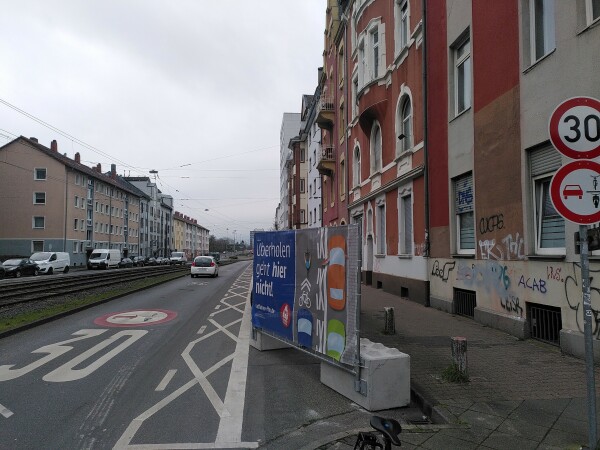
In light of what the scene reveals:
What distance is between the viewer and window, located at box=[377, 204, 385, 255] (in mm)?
19234

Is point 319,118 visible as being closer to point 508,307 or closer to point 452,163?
point 452,163

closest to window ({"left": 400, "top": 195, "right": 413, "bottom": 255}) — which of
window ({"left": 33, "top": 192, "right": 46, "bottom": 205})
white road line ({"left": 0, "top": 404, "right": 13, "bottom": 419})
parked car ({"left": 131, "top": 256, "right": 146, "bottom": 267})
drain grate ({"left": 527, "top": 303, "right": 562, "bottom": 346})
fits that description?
drain grate ({"left": 527, "top": 303, "right": 562, "bottom": 346})

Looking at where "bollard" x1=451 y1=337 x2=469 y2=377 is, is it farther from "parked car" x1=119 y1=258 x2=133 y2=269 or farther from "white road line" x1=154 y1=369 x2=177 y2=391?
"parked car" x1=119 y1=258 x2=133 y2=269

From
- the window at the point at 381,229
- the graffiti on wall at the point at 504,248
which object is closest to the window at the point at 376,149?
the window at the point at 381,229

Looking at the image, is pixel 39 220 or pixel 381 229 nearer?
pixel 381 229

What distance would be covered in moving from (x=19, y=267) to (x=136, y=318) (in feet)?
91.6

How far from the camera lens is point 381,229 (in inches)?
771

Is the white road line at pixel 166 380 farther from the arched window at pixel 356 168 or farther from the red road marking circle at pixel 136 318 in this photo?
the arched window at pixel 356 168

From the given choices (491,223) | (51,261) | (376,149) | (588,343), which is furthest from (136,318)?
(51,261)

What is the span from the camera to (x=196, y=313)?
42.5ft

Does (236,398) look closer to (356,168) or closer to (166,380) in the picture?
(166,380)

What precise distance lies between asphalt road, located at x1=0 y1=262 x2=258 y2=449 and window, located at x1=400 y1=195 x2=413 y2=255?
24.7 feet

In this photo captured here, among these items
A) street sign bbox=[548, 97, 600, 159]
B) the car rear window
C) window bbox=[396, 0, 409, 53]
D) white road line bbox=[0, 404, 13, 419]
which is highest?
window bbox=[396, 0, 409, 53]

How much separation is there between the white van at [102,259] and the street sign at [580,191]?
5019cm
